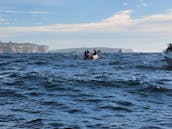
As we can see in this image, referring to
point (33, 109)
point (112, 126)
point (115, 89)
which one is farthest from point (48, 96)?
point (112, 126)

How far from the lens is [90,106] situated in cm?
1741

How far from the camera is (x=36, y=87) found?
2417cm

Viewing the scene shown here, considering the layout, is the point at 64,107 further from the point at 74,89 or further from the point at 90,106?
the point at 74,89

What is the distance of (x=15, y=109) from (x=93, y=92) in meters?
6.90

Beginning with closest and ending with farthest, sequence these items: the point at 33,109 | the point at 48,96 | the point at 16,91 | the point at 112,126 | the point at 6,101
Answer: the point at 112,126 → the point at 33,109 → the point at 6,101 → the point at 48,96 → the point at 16,91

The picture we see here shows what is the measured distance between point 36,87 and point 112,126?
1145cm

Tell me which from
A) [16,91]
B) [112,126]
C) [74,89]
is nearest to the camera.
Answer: [112,126]

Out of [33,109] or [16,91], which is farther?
[16,91]

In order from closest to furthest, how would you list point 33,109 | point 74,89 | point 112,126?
point 112,126
point 33,109
point 74,89

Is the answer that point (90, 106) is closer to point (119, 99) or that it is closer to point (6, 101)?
point (119, 99)

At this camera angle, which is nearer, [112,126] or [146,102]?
[112,126]

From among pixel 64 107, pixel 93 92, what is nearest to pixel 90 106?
pixel 64 107

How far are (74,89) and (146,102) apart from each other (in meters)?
6.02

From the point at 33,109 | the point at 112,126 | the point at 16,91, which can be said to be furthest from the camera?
the point at 16,91
